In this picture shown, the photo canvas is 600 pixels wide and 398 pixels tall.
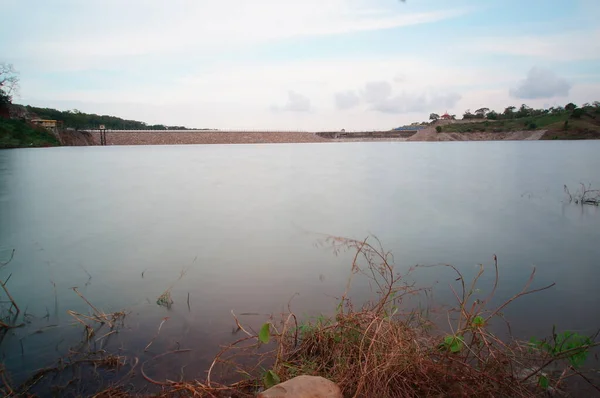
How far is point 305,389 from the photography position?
8.32 feet

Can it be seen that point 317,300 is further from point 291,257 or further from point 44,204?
point 44,204

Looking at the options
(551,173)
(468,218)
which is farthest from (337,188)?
(551,173)

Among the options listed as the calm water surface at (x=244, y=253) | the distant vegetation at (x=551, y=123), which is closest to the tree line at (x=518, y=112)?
the distant vegetation at (x=551, y=123)

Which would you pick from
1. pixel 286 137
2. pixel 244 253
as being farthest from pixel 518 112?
pixel 244 253

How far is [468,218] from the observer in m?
12.0

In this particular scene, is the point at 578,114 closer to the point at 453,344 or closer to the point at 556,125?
the point at 556,125

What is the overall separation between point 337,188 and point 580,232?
11532 millimetres

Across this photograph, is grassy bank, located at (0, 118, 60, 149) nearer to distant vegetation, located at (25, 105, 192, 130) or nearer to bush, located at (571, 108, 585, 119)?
distant vegetation, located at (25, 105, 192, 130)

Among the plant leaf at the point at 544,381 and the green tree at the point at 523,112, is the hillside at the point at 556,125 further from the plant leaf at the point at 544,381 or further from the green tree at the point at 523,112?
the plant leaf at the point at 544,381

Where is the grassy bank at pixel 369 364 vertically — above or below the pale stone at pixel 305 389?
below

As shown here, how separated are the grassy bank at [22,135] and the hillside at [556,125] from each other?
101 metres

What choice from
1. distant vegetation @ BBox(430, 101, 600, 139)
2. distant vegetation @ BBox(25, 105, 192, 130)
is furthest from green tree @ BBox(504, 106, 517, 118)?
distant vegetation @ BBox(25, 105, 192, 130)

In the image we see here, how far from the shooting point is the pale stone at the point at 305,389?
2.45 metres

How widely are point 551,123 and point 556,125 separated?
372cm
